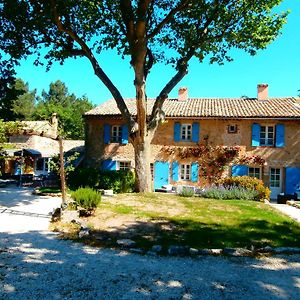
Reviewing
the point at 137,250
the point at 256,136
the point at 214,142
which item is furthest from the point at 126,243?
the point at 256,136

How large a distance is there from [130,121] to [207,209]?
20.2 feet

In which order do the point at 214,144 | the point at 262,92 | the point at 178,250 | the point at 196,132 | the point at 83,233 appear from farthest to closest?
the point at 262,92 → the point at 196,132 → the point at 214,144 → the point at 83,233 → the point at 178,250

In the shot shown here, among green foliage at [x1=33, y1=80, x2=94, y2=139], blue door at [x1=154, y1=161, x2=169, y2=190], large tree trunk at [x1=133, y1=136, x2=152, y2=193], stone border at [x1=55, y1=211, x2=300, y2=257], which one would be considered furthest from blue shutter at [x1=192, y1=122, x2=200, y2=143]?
green foliage at [x1=33, y1=80, x2=94, y2=139]

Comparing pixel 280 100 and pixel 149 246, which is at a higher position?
pixel 280 100

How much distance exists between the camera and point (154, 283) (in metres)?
5.81

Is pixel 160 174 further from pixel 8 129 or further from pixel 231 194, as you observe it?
pixel 8 129

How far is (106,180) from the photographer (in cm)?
1983

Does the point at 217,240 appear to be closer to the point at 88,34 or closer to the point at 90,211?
the point at 90,211

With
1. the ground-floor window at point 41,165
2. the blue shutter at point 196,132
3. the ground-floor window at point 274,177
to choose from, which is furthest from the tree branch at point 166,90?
the ground-floor window at point 41,165

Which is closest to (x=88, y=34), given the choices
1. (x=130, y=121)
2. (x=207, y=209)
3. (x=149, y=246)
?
(x=130, y=121)

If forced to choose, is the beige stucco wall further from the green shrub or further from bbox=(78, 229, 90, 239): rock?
bbox=(78, 229, 90, 239): rock

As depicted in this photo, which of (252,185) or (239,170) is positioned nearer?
(252,185)

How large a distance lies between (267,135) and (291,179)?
3.33 m

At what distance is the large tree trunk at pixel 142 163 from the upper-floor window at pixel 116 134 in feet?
26.7
